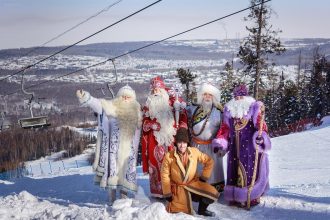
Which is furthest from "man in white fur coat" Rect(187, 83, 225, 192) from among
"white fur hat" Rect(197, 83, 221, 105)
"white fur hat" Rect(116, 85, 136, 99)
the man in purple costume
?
"white fur hat" Rect(116, 85, 136, 99)

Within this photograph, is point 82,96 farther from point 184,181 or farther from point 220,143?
point 220,143

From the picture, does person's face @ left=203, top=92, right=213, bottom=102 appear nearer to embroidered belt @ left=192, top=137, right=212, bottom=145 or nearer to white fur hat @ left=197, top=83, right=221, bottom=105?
white fur hat @ left=197, top=83, right=221, bottom=105

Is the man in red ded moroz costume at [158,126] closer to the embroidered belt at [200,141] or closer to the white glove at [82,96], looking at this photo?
the embroidered belt at [200,141]

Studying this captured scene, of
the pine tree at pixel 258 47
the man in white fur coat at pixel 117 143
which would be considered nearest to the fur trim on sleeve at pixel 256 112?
the man in white fur coat at pixel 117 143

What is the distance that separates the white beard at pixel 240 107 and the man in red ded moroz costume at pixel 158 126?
28.5 inches

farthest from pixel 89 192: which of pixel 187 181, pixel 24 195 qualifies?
pixel 187 181

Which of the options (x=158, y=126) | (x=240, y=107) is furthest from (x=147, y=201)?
(x=240, y=107)

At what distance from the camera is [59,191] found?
809cm

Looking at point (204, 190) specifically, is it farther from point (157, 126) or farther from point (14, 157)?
point (14, 157)

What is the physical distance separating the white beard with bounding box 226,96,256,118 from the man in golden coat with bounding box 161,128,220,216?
86 cm

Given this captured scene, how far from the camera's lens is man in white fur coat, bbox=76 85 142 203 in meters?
6.08

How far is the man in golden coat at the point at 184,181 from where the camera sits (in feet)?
17.2

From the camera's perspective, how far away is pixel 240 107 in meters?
5.75

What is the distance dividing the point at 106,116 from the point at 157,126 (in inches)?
30.6
